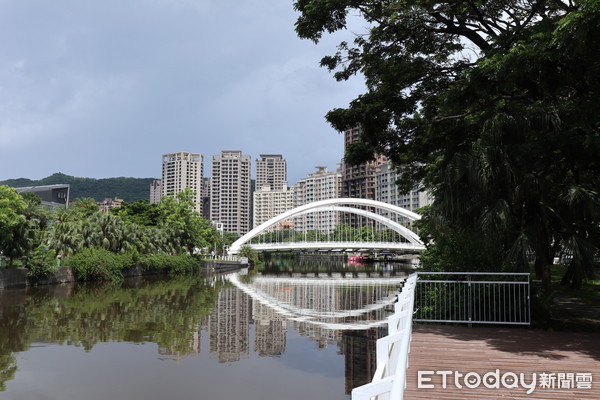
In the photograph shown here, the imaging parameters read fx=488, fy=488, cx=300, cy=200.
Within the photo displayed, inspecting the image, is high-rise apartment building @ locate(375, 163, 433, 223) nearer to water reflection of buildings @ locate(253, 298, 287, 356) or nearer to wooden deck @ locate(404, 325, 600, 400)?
water reflection of buildings @ locate(253, 298, 287, 356)

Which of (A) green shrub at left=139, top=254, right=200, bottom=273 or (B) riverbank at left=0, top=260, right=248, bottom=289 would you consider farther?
(A) green shrub at left=139, top=254, right=200, bottom=273

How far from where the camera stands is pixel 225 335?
13.3 meters

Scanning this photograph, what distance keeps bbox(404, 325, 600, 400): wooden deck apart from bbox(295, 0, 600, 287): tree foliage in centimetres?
200

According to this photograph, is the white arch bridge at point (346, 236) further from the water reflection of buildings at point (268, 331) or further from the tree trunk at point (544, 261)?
the tree trunk at point (544, 261)

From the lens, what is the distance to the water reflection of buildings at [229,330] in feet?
36.6

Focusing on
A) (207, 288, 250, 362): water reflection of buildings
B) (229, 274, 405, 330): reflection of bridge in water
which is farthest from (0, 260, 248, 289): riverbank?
(229, 274, 405, 330): reflection of bridge in water

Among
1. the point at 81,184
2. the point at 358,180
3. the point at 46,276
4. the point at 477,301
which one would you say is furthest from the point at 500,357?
the point at 81,184

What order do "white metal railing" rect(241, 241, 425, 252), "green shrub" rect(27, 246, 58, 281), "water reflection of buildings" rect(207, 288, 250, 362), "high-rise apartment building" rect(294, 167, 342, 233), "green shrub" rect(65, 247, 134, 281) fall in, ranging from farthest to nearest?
"high-rise apartment building" rect(294, 167, 342, 233) < "white metal railing" rect(241, 241, 425, 252) < "green shrub" rect(65, 247, 134, 281) < "green shrub" rect(27, 246, 58, 281) < "water reflection of buildings" rect(207, 288, 250, 362)

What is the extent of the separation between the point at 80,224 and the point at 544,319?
3333 centimetres

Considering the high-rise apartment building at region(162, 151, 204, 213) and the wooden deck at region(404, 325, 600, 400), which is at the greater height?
the high-rise apartment building at region(162, 151, 204, 213)

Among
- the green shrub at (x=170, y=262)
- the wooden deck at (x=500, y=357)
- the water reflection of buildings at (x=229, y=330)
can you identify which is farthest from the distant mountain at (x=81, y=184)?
the wooden deck at (x=500, y=357)

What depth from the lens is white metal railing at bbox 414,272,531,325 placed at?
10.1 m

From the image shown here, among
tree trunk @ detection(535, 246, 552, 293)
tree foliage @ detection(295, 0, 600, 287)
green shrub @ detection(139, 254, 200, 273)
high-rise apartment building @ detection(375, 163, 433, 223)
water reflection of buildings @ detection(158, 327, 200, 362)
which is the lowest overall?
water reflection of buildings @ detection(158, 327, 200, 362)

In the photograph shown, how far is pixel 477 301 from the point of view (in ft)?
34.2
